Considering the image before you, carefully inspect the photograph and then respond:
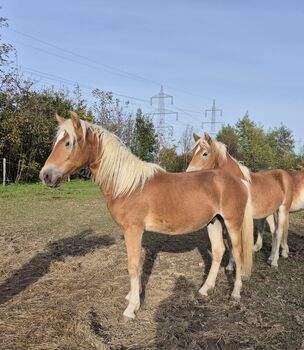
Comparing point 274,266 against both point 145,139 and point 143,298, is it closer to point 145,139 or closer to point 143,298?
point 143,298

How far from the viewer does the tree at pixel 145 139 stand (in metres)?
31.5

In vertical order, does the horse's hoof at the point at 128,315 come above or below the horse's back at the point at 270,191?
below

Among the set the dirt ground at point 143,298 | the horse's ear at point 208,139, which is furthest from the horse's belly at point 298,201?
the horse's ear at point 208,139

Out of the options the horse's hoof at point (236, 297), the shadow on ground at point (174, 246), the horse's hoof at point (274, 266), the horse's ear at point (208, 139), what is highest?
the horse's ear at point (208, 139)

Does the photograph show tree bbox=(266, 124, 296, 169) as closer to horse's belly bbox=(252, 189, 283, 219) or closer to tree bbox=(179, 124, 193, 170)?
tree bbox=(179, 124, 193, 170)

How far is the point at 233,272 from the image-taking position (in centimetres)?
618

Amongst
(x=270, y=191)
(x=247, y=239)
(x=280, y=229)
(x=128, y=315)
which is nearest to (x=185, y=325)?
(x=128, y=315)

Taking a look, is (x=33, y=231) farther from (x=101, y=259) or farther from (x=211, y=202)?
(x=211, y=202)

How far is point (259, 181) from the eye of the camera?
6699 millimetres

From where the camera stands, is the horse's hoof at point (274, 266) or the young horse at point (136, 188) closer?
the young horse at point (136, 188)

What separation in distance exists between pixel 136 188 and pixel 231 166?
7.81 ft

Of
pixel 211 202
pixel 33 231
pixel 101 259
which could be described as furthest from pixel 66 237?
pixel 211 202

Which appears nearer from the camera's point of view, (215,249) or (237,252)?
(237,252)

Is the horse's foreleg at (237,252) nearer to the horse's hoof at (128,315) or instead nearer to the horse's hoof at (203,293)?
the horse's hoof at (203,293)
